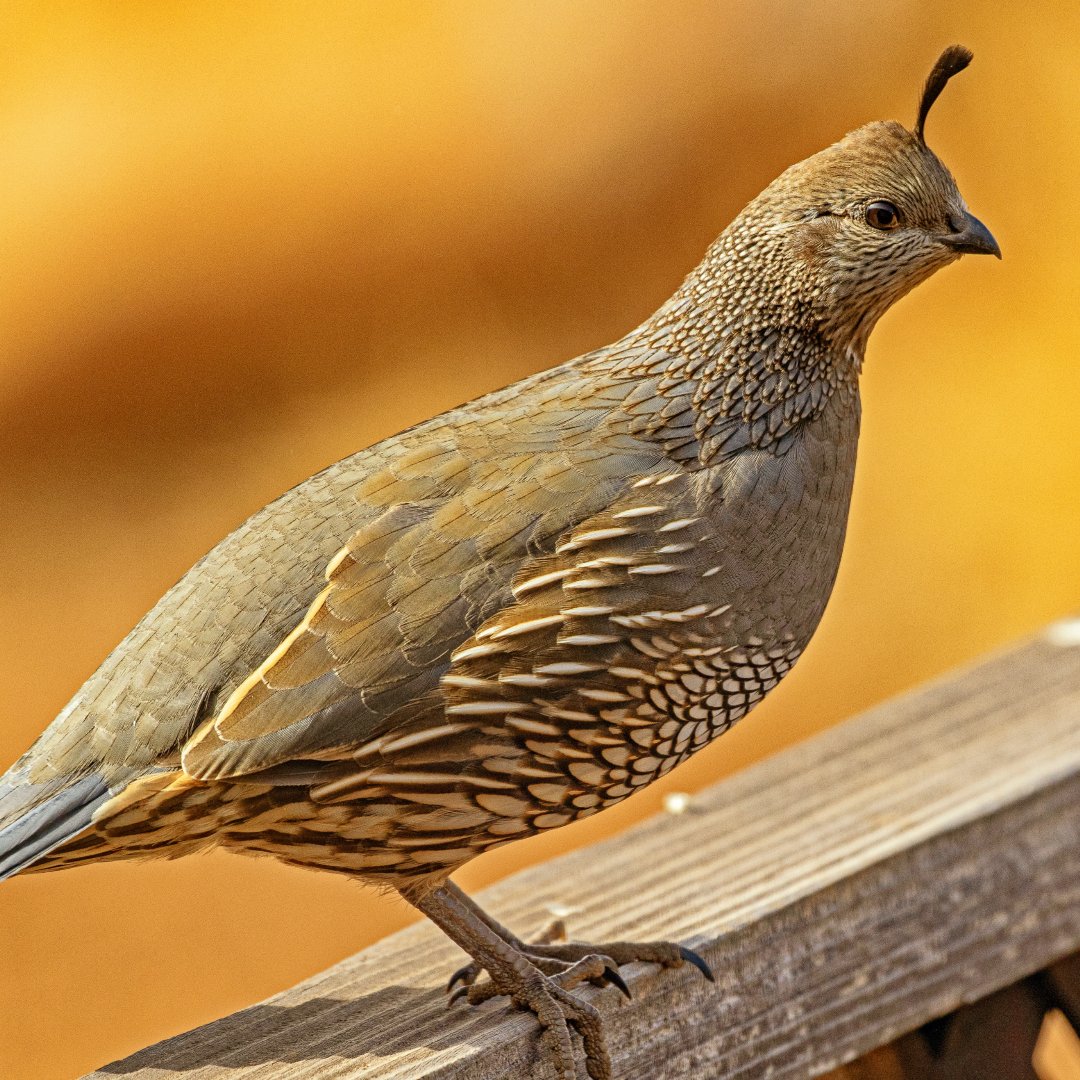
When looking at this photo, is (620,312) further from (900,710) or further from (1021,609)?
(900,710)

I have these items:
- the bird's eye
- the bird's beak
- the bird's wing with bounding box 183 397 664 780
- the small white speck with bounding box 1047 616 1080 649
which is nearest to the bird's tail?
the bird's wing with bounding box 183 397 664 780

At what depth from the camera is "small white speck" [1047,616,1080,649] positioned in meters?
3.45

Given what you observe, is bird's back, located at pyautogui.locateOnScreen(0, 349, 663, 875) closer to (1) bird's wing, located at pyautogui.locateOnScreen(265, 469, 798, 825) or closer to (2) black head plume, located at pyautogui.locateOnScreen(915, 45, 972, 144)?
(1) bird's wing, located at pyautogui.locateOnScreen(265, 469, 798, 825)

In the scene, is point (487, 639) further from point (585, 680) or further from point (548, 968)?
point (548, 968)

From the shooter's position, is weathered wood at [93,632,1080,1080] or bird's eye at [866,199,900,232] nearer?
weathered wood at [93,632,1080,1080]

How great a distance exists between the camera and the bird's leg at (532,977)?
2.30m

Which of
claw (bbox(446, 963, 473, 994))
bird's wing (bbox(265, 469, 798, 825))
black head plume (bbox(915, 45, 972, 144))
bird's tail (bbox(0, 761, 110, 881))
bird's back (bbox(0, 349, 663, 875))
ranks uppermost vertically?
black head plume (bbox(915, 45, 972, 144))

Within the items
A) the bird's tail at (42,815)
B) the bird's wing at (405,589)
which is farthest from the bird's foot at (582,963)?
the bird's tail at (42,815)

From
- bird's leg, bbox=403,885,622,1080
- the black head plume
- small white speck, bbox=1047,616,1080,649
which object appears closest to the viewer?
bird's leg, bbox=403,885,622,1080

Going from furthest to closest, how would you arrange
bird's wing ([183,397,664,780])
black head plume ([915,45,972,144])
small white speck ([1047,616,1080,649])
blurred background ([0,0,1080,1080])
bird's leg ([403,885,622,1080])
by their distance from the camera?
1. blurred background ([0,0,1080,1080])
2. small white speck ([1047,616,1080,649])
3. black head plume ([915,45,972,144])
4. bird's wing ([183,397,664,780])
5. bird's leg ([403,885,622,1080])

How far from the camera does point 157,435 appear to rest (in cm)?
858

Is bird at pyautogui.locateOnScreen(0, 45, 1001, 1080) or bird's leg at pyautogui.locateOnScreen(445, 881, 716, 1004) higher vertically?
bird at pyautogui.locateOnScreen(0, 45, 1001, 1080)

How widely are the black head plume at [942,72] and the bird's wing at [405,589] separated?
2.52 feet

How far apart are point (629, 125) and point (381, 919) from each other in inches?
158
